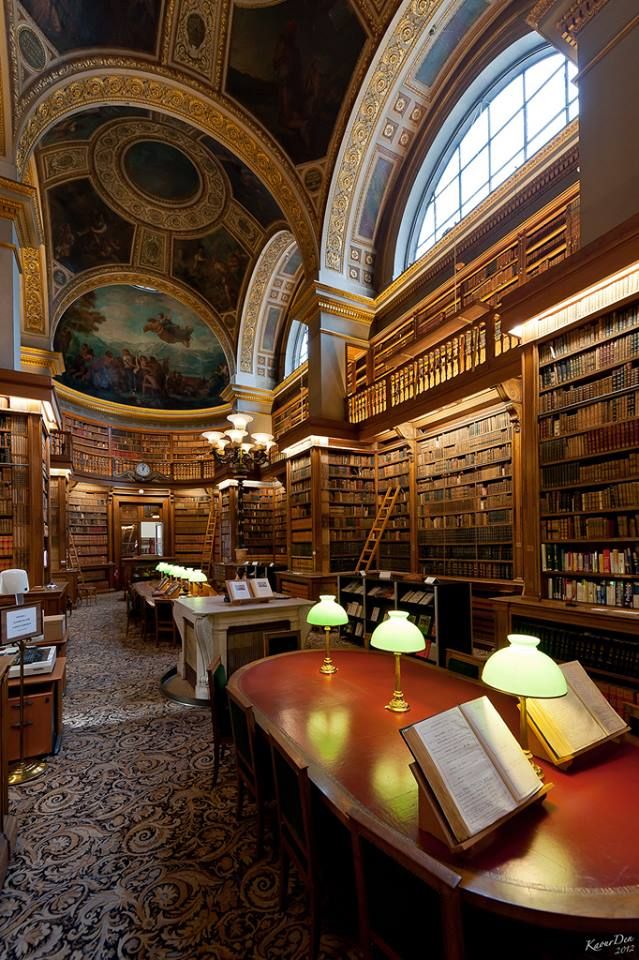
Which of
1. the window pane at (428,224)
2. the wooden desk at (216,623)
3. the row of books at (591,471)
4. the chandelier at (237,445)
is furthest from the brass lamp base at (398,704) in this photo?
the window pane at (428,224)

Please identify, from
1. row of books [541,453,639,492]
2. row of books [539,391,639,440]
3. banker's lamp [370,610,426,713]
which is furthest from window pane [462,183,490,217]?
banker's lamp [370,610,426,713]

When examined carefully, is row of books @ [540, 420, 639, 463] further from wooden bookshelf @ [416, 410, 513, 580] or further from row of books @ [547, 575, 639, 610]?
wooden bookshelf @ [416, 410, 513, 580]

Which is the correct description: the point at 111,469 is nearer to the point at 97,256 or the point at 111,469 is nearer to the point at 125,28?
the point at 97,256

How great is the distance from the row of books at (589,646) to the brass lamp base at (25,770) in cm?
420

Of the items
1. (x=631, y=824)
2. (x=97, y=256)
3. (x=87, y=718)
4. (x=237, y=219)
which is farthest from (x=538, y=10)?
(x=97, y=256)

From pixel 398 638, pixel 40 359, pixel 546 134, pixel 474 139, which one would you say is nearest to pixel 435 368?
pixel 546 134

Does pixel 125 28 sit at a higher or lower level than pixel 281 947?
higher

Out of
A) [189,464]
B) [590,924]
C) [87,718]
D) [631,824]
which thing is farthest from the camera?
[189,464]

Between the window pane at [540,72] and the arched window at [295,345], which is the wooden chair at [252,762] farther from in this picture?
the arched window at [295,345]

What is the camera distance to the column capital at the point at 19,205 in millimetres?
6066

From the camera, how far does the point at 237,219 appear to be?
490 inches

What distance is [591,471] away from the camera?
13.0ft

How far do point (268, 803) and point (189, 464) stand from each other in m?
15.5

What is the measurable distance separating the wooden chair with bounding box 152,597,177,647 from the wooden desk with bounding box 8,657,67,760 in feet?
11.2
